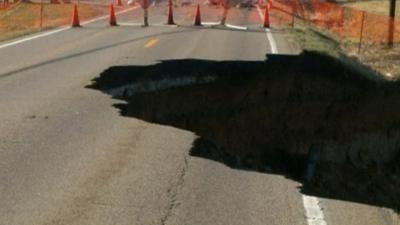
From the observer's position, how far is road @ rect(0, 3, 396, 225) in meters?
6.58

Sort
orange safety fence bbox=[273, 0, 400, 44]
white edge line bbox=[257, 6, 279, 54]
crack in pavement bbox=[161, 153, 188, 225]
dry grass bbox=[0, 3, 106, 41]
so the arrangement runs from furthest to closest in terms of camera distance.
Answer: dry grass bbox=[0, 3, 106, 41] < orange safety fence bbox=[273, 0, 400, 44] < white edge line bbox=[257, 6, 279, 54] < crack in pavement bbox=[161, 153, 188, 225]

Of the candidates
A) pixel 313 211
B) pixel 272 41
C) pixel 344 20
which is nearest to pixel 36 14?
pixel 344 20

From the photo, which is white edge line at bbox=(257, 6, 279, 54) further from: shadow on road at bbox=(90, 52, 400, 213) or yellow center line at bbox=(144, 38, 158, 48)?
yellow center line at bbox=(144, 38, 158, 48)

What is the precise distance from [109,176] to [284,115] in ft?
15.6

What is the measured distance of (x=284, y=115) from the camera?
1173cm

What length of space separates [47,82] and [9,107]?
7.87 feet

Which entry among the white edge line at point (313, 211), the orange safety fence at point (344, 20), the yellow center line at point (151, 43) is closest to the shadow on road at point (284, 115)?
the white edge line at point (313, 211)

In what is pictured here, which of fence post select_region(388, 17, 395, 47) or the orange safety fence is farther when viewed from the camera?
the orange safety fence

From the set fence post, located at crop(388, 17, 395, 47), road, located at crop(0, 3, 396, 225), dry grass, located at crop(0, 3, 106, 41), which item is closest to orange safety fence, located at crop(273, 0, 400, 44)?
fence post, located at crop(388, 17, 395, 47)

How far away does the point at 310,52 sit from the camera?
64.0ft

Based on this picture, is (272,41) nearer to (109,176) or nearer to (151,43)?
(151,43)

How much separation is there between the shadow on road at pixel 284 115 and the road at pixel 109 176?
404 mm

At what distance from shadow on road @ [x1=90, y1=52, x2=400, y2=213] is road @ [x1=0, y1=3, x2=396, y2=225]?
404mm

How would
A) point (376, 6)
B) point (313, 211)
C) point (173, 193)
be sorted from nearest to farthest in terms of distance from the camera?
point (313, 211) → point (173, 193) → point (376, 6)
